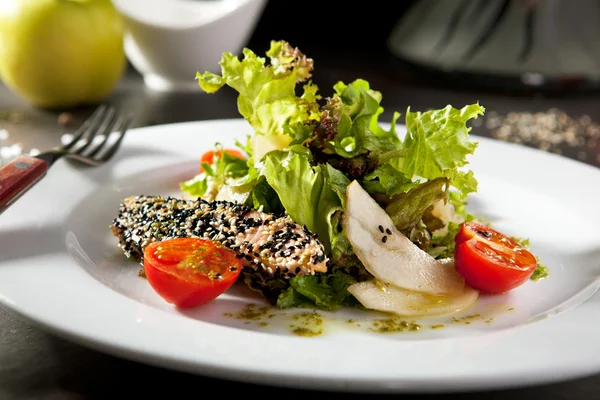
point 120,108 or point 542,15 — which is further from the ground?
point 542,15

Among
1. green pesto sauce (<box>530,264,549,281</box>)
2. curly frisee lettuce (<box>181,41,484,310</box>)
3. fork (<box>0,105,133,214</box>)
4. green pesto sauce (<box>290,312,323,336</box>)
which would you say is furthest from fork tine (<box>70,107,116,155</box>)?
green pesto sauce (<box>530,264,549,281</box>)

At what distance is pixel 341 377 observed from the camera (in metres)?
1.61

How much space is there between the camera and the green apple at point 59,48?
447 centimetres

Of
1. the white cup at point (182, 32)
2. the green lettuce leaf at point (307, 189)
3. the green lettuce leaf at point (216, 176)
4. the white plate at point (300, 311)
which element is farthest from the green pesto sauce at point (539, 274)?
the white cup at point (182, 32)

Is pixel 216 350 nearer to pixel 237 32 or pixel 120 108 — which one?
pixel 120 108

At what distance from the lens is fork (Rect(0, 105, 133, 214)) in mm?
2480

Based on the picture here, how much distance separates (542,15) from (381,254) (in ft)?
12.4

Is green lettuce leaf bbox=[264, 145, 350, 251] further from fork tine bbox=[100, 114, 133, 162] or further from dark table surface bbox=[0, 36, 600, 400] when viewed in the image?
fork tine bbox=[100, 114, 133, 162]

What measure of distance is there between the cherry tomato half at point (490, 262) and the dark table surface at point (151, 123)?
0.42 metres

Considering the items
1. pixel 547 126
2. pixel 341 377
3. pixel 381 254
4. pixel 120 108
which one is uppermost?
pixel 341 377

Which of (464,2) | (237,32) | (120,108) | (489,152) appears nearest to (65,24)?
(120,108)

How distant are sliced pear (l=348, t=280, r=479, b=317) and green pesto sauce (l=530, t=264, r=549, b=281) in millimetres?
266

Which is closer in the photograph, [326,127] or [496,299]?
[496,299]

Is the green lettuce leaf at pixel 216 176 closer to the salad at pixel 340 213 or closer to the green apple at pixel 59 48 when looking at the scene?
the salad at pixel 340 213
